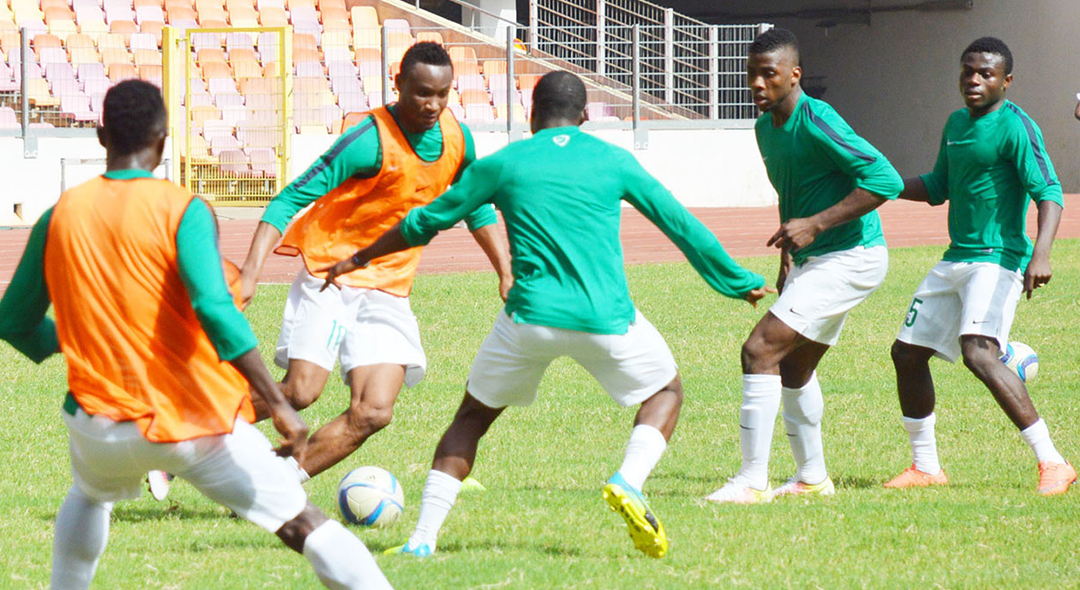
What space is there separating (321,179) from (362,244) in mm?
360

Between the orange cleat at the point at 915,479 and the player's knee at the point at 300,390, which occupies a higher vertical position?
the player's knee at the point at 300,390

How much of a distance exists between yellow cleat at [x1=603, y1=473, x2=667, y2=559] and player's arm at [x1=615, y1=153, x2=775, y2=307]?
78 cm

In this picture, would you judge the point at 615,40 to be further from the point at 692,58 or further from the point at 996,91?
the point at 996,91

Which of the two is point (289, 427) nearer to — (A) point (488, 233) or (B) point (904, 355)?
(A) point (488, 233)

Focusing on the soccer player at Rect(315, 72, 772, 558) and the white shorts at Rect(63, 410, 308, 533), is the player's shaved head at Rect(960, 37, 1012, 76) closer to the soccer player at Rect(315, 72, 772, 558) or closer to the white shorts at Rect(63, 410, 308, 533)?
the soccer player at Rect(315, 72, 772, 558)

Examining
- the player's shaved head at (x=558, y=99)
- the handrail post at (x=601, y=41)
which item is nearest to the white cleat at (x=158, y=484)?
the player's shaved head at (x=558, y=99)

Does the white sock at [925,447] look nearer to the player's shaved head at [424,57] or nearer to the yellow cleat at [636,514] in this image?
the yellow cleat at [636,514]

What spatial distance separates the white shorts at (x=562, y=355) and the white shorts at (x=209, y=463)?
1317 mm

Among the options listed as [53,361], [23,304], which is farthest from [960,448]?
[53,361]

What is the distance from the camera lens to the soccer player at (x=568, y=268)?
4934 mm

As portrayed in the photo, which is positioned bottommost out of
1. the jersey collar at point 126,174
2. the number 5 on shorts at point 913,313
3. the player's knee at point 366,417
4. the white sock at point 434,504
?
the white sock at point 434,504

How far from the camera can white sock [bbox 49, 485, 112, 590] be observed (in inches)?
157

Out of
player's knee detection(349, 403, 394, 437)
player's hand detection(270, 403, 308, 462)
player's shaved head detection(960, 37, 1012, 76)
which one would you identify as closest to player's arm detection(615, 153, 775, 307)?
player's knee detection(349, 403, 394, 437)

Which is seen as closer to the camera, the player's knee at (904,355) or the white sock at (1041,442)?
the white sock at (1041,442)
